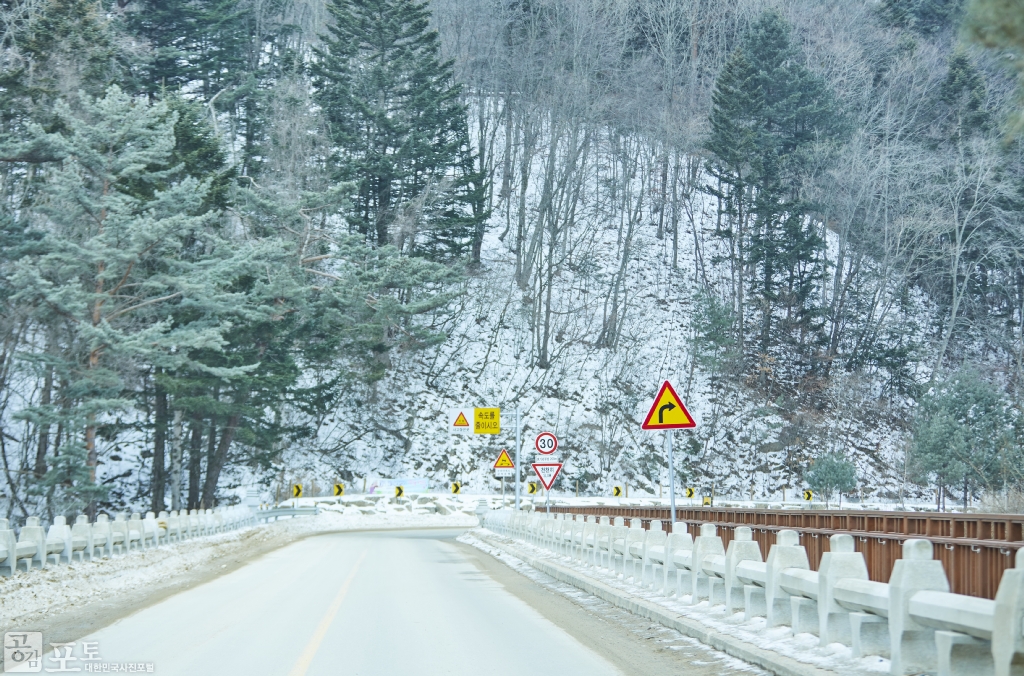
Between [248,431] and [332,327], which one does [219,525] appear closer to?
[248,431]

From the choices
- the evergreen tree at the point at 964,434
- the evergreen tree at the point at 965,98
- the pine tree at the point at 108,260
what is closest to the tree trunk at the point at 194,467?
the pine tree at the point at 108,260

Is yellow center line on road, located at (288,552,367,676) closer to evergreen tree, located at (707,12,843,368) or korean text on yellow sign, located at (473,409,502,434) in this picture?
korean text on yellow sign, located at (473,409,502,434)

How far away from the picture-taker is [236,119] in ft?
186

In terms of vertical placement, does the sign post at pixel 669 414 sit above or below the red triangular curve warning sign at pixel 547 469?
above

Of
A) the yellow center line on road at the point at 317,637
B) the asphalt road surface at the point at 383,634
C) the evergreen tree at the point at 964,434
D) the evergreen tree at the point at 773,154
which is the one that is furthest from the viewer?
the evergreen tree at the point at 773,154

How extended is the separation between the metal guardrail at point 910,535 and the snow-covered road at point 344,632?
446 cm

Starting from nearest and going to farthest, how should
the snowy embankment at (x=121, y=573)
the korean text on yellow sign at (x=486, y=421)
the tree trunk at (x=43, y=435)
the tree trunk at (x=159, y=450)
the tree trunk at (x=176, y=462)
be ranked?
1. the snowy embankment at (x=121, y=573)
2. the tree trunk at (x=43, y=435)
3. the korean text on yellow sign at (x=486, y=421)
4. the tree trunk at (x=159, y=450)
5. the tree trunk at (x=176, y=462)

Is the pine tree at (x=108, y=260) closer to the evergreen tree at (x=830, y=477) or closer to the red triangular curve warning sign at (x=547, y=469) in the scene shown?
the red triangular curve warning sign at (x=547, y=469)

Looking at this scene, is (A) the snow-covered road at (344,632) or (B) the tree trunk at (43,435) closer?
(A) the snow-covered road at (344,632)

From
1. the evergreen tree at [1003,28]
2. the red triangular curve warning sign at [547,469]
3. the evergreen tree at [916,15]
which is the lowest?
the red triangular curve warning sign at [547,469]

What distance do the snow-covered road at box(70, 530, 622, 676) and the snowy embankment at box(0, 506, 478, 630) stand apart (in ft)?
4.48

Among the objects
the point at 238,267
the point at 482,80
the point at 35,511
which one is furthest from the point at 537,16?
the point at 35,511

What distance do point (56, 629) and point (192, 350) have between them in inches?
1099

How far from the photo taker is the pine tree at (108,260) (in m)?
32.0
